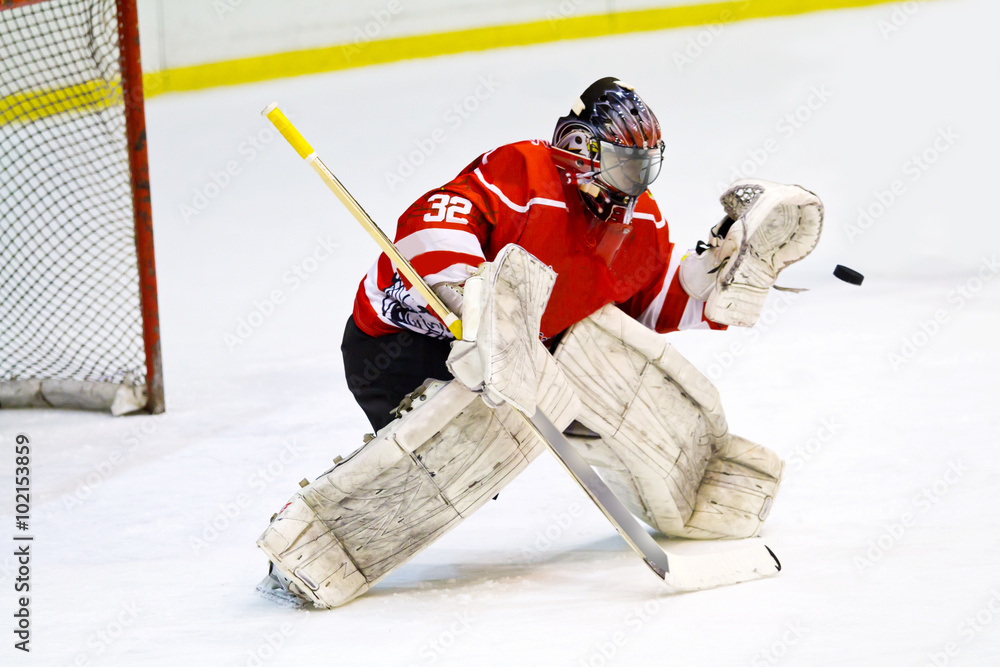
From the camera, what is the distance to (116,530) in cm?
229

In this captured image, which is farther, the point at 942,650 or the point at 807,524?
the point at 807,524

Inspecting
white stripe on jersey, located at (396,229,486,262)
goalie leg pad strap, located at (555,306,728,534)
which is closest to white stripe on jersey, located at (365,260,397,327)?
white stripe on jersey, located at (396,229,486,262)

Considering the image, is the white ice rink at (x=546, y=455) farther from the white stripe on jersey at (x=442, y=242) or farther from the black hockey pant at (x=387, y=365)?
the white stripe on jersey at (x=442, y=242)

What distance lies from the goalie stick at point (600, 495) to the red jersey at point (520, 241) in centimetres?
7

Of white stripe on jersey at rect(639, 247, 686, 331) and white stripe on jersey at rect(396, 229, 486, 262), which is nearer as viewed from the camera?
white stripe on jersey at rect(396, 229, 486, 262)

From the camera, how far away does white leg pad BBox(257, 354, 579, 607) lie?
167 centimetres

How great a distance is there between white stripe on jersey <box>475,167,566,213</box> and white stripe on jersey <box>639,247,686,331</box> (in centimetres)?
35

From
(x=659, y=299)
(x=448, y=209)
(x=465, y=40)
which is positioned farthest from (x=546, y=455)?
(x=465, y=40)

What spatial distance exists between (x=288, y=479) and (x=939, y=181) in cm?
304

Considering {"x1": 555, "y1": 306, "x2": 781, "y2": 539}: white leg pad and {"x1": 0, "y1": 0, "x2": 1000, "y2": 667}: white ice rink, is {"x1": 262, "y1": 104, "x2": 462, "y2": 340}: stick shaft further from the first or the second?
{"x1": 0, "y1": 0, "x2": 1000, "y2": 667}: white ice rink

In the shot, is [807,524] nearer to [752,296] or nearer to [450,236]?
[752,296]

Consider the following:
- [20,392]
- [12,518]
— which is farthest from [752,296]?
[20,392]

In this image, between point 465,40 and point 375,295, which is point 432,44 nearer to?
point 465,40

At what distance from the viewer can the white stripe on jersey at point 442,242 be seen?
5.36 ft
